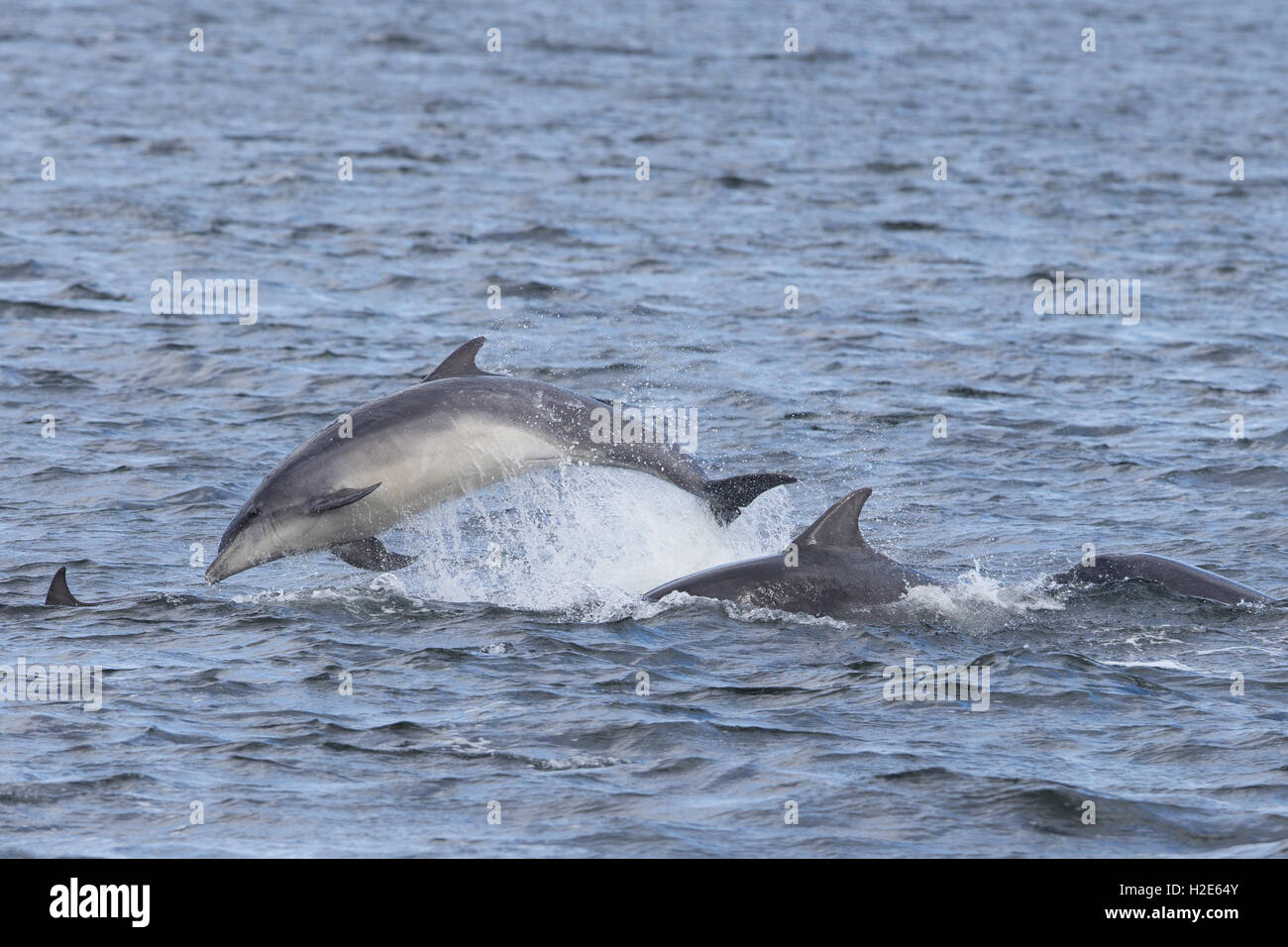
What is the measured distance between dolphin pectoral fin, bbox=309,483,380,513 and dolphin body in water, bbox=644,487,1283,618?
242 centimetres

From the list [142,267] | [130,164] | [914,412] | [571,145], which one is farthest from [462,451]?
[571,145]

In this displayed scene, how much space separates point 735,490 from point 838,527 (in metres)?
1.13

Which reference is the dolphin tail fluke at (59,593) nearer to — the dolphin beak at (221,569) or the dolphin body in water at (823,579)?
the dolphin body in water at (823,579)

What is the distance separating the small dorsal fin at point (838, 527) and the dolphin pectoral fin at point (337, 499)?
131 inches

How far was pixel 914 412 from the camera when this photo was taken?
23578 mm

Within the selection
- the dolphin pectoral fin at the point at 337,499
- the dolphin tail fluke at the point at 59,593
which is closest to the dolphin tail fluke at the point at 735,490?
the dolphin pectoral fin at the point at 337,499

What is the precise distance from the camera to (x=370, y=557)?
15508mm

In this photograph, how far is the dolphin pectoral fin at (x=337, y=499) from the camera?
15047 millimetres

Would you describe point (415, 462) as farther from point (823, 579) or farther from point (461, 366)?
point (823, 579)

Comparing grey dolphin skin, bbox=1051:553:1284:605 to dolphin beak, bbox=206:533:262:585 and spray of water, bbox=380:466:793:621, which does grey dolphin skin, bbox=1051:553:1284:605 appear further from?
dolphin beak, bbox=206:533:262:585

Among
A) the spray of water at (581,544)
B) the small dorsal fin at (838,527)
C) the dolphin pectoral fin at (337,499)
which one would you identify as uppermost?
the dolphin pectoral fin at (337,499)

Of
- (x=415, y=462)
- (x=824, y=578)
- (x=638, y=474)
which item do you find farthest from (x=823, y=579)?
(x=415, y=462)
